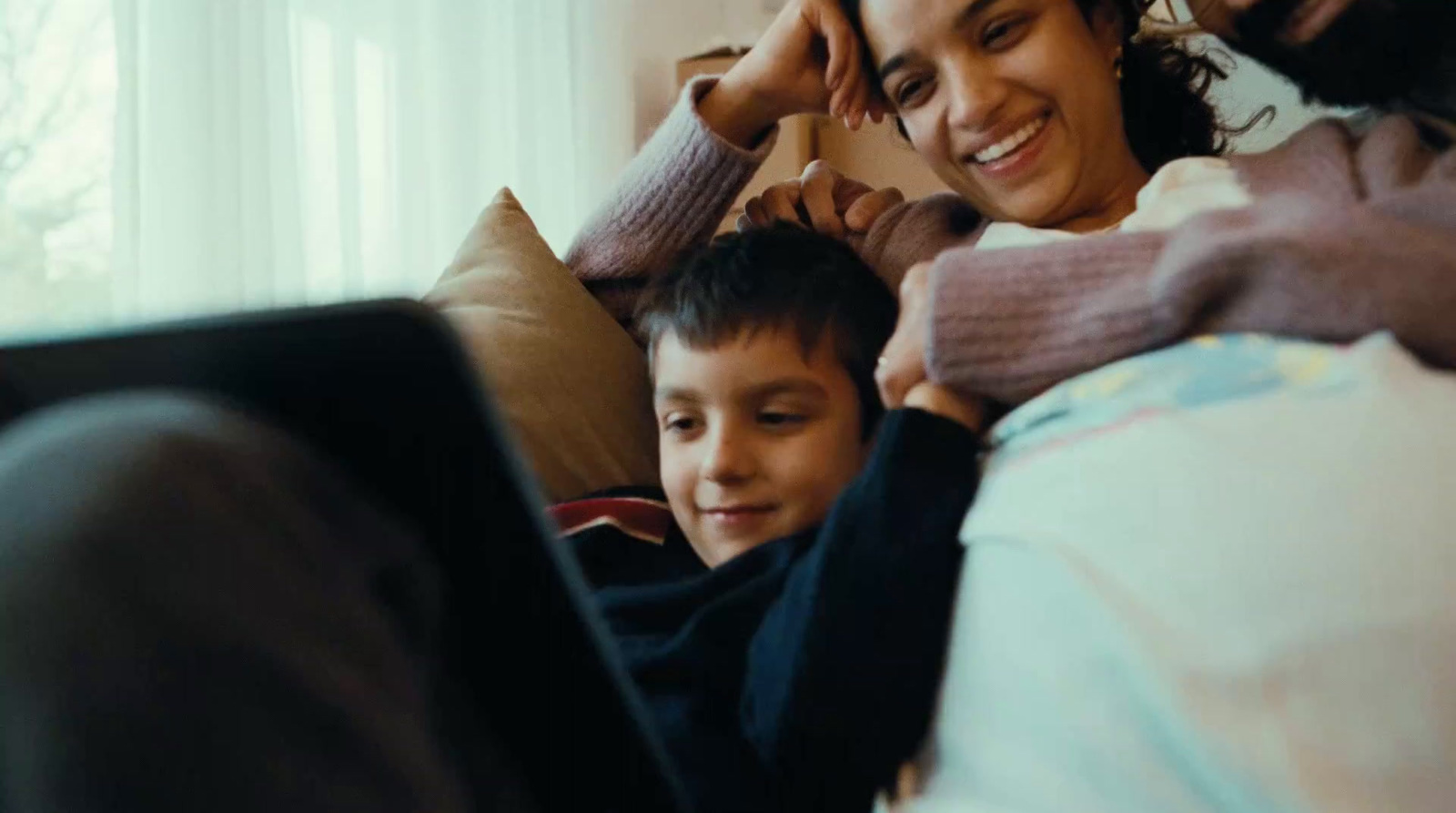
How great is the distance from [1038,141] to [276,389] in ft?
2.47

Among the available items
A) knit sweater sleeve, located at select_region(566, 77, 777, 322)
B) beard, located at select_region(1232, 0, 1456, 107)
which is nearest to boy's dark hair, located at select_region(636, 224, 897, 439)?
knit sweater sleeve, located at select_region(566, 77, 777, 322)

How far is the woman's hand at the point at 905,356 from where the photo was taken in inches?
29.2

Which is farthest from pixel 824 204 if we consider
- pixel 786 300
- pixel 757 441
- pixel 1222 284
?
pixel 1222 284

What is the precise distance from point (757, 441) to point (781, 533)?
78 mm

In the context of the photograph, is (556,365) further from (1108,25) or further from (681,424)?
(1108,25)

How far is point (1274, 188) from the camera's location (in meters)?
0.78

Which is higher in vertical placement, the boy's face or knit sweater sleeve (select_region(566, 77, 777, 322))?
knit sweater sleeve (select_region(566, 77, 777, 322))

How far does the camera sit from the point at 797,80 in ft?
3.84

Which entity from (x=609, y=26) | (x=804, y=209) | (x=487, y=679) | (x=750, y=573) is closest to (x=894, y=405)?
(x=750, y=573)

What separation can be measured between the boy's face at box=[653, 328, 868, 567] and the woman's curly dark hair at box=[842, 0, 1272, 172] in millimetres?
348

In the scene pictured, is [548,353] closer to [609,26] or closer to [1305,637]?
[1305,637]

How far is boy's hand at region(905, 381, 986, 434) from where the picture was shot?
0.70 meters

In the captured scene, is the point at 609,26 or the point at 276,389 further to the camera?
the point at 609,26

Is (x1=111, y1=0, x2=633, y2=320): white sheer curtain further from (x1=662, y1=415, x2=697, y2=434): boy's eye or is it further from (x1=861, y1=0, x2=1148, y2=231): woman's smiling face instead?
(x1=861, y1=0, x2=1148, y2=231): woman's smiling face
